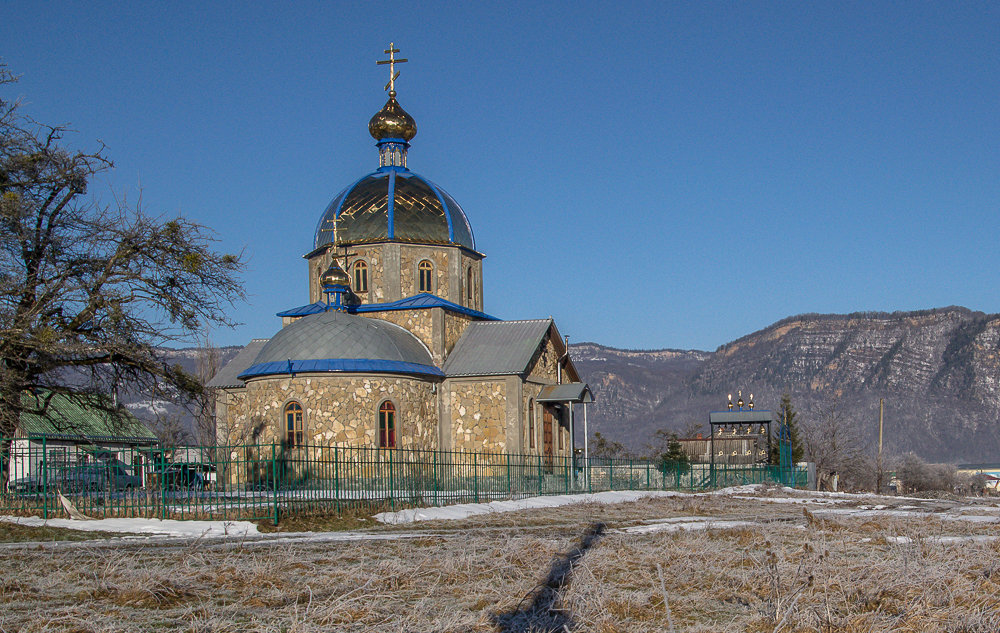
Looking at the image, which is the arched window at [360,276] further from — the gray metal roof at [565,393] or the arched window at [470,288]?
the gray metal roof at [565,393]

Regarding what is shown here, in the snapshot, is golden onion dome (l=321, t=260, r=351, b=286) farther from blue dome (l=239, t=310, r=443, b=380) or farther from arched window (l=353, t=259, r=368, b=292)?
arched window (l=353, t=259, r=368, b=292)

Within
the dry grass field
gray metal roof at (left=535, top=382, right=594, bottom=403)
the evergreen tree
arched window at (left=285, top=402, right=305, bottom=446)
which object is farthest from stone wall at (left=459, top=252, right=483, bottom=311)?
the dry grass field

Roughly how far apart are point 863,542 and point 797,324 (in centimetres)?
19404

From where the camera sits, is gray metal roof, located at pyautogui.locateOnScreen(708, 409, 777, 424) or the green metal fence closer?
the green metal fence

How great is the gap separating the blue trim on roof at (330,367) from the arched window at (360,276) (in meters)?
4.97

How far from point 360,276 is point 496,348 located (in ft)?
16.3

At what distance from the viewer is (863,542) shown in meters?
10.1

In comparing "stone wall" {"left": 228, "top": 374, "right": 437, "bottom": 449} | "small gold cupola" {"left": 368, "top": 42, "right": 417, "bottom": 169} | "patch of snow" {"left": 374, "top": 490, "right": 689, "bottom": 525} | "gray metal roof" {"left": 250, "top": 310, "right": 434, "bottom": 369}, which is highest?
"small gold cupola" {"left": 368, "top": 42, "right": 417, "bottom": 169}

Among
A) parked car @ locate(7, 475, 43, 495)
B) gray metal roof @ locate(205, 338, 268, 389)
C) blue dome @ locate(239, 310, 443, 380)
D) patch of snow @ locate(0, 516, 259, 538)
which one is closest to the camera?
patch of snow @ locate(0, 516, 259, 538)

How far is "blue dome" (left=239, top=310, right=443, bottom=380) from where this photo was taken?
84.5ft

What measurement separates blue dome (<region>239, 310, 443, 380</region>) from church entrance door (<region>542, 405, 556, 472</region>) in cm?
398

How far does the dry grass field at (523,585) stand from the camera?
5891mm

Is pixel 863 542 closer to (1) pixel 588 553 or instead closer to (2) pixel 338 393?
(1) pixel 588 553

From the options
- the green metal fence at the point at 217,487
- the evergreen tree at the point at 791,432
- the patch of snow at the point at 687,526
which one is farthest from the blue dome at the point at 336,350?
the evergreen tree at the point at 791,432
